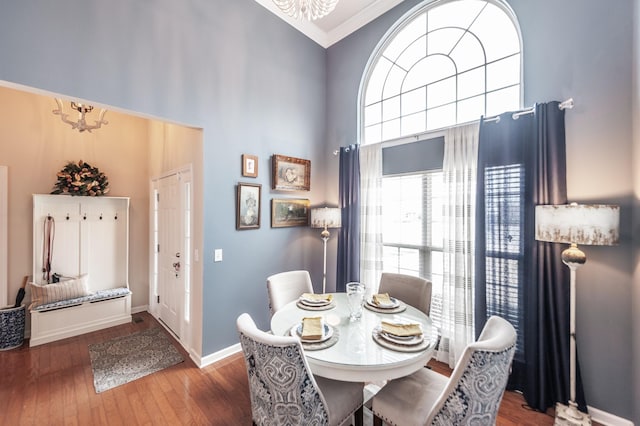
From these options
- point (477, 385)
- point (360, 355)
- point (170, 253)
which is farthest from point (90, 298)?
point (477, 385)

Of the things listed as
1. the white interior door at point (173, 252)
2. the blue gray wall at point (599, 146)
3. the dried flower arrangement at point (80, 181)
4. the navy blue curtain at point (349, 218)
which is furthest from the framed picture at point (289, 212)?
the blue gray wall at point (599, 146)

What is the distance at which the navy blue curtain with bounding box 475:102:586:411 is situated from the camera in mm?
1925

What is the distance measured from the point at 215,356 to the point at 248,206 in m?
1.62

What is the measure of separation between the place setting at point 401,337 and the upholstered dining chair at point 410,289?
2.14 ft

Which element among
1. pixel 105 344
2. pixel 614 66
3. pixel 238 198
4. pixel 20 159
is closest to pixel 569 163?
pixel 614 66

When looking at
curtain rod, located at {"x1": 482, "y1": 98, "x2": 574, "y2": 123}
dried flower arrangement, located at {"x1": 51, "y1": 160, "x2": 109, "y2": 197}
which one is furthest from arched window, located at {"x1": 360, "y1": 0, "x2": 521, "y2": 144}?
dried flower arrangement, located at {"x1": 51, "y1": 160, "x2": 109, "y2": 197}

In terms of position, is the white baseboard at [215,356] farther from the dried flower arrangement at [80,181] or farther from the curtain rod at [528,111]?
the curtain rod at [528,111]

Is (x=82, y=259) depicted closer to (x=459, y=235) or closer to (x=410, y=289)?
(x=410, y=289)

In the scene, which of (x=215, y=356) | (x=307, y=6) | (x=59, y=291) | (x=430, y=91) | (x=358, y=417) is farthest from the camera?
(x=59, y=291)

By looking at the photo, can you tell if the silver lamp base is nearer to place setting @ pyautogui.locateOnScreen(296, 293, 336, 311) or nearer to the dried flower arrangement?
place setting @ pyautogui.locateOnScreen(296, 293, 336, 311)

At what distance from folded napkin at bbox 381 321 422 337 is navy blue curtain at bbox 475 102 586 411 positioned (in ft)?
3.70

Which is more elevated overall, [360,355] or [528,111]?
[528,111]

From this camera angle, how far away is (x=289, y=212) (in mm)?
3311

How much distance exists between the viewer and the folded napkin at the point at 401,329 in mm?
1490
